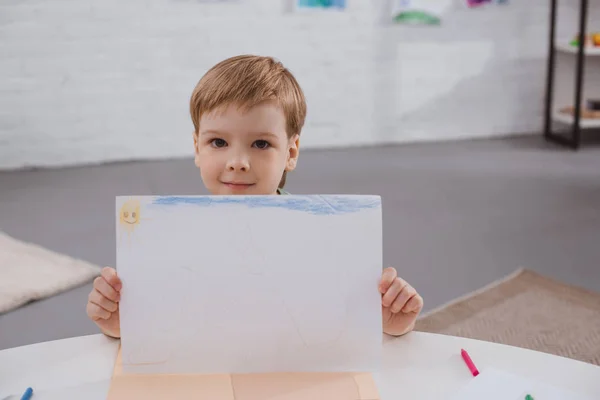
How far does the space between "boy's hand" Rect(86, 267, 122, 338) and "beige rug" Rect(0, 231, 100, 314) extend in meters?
1.44

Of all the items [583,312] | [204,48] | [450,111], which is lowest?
[583,312]

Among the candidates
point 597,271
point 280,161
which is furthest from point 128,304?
point 597,271

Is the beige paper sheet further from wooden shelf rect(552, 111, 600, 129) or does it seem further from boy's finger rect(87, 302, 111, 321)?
wooden shelf rect(552, 111, 600, 129)

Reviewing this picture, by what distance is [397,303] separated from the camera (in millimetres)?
810

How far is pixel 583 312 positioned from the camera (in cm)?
215

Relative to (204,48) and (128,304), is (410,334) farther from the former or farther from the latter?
(204,48)

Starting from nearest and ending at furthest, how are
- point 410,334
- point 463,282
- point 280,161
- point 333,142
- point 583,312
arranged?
1. point 410,334
2. point 280,161
3. point 583,312
4. point 463,282
5. point 333,142

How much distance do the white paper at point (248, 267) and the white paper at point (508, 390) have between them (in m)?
0.12

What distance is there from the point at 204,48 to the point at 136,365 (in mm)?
3214

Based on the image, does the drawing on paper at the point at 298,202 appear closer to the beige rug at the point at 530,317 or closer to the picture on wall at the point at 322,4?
the beige rug at the point at 530,317

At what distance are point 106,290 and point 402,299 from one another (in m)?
0.31

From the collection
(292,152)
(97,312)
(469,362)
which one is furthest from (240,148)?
(469,362)

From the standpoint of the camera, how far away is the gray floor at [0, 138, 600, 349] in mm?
2359

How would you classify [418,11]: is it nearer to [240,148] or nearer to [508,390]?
[240,148]
